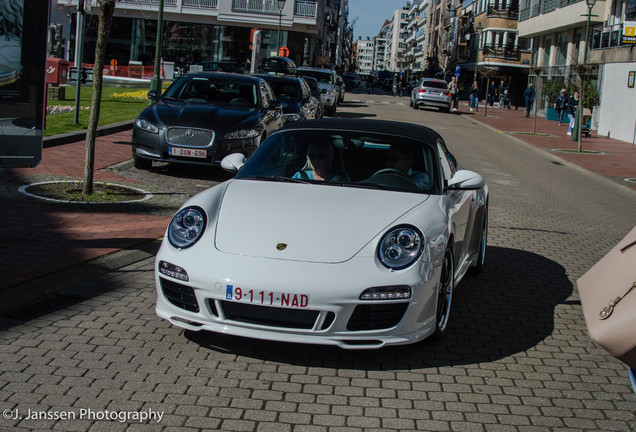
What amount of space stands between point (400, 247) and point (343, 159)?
1430 mm

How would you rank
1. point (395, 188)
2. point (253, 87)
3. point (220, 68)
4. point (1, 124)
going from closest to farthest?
point (395, 188) < point (1, 124) < point (253, 87) < point (220, 68)

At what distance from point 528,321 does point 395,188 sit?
4.74 feet

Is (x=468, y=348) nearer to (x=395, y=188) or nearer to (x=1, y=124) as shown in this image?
(x=395, y=188)

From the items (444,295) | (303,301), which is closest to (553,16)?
(444,295)

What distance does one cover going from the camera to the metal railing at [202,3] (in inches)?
2003

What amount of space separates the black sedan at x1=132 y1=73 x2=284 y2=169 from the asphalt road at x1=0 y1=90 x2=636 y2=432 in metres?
4.95

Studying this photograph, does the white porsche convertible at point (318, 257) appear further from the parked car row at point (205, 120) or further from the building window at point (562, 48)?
the building window at point (562, 48)

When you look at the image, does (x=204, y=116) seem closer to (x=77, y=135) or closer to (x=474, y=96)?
(x=77, y=135)

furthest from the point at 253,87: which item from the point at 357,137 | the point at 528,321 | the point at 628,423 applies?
the point at 628,423

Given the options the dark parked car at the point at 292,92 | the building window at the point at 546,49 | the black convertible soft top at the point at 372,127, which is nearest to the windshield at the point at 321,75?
the dark parked car at the point at 292,92

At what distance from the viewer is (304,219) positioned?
4652 millimetres

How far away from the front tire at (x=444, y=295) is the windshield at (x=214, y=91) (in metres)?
8.20

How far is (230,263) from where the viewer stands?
4.30 m

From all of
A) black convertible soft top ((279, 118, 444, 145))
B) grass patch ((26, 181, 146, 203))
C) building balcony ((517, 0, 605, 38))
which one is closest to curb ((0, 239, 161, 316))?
black convertible soft top ((279, 118, 444, 145))
